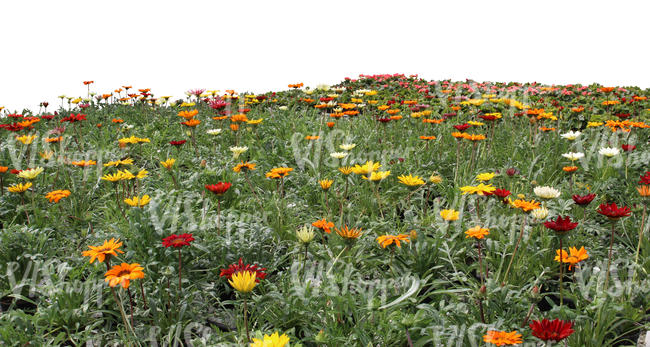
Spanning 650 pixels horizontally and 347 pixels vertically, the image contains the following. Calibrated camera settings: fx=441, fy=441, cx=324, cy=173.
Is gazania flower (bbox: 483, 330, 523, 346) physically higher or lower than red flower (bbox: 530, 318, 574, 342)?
lower

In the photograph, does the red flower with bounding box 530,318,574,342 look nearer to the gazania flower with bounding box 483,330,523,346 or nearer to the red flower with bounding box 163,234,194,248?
the gazania flower with bounding box 483,330,523,346

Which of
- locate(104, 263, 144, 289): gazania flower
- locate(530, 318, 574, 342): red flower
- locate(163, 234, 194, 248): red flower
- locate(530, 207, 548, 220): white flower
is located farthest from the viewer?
locate(530, 207, 548, 220): white flower

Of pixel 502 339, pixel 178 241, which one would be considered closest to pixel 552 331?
pixel 502 339

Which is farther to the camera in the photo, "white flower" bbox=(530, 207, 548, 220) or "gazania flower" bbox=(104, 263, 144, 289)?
"white flower" bbox=(530, 207, 548, 220)

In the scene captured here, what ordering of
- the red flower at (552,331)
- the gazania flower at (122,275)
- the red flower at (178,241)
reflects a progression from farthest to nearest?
1. the red flower at (178,241)
2. the gazania flower at (122,275)
3. the red flower at (552,331)

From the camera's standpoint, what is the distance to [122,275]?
158cm

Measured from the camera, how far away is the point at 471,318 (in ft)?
5.96

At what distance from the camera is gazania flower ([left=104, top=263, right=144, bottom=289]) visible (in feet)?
4.91

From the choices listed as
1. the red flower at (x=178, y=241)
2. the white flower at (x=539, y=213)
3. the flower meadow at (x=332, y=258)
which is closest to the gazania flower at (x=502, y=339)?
the flower meadow at (x=332, y=258)

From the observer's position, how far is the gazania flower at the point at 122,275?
4.91 ft

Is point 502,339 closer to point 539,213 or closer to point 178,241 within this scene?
point 539,213

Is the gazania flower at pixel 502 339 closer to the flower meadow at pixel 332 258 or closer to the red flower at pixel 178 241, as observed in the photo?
the flower meadow at pixel 332 258

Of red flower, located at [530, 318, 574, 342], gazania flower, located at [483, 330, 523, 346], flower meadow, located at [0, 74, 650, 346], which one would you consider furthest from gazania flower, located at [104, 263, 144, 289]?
red flower, located at [530, 318, 574, 342]

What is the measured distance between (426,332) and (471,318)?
0.23m
